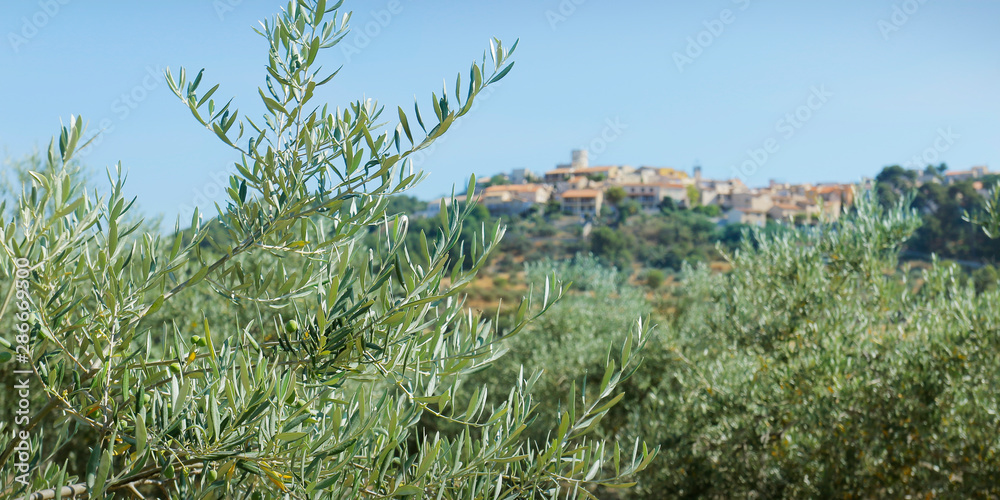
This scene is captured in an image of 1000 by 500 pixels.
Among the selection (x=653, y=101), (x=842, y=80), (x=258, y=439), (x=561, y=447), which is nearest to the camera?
(x=258, y=439)

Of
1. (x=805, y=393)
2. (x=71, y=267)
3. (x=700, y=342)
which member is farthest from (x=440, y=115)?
(x=700, y=342)

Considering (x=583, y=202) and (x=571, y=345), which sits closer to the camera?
(x=571, y=345)

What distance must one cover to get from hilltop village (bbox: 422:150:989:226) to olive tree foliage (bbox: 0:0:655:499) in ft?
169

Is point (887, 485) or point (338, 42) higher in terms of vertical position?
point (338, 42)

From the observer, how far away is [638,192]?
73.2 metres

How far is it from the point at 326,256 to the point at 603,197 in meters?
66.3

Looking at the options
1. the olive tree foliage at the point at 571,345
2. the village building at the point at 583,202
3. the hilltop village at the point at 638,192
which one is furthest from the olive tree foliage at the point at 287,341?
the village building at the point at 583,202

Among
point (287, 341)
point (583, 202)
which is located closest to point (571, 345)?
point (287, 341)

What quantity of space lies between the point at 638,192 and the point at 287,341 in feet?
241

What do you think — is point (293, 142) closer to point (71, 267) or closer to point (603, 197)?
point (71, 267)

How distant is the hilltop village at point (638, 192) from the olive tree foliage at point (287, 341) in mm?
51555

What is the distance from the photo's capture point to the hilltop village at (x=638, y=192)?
198ft

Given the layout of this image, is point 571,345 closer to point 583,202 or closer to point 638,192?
point 583,202

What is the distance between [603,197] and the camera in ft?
222
